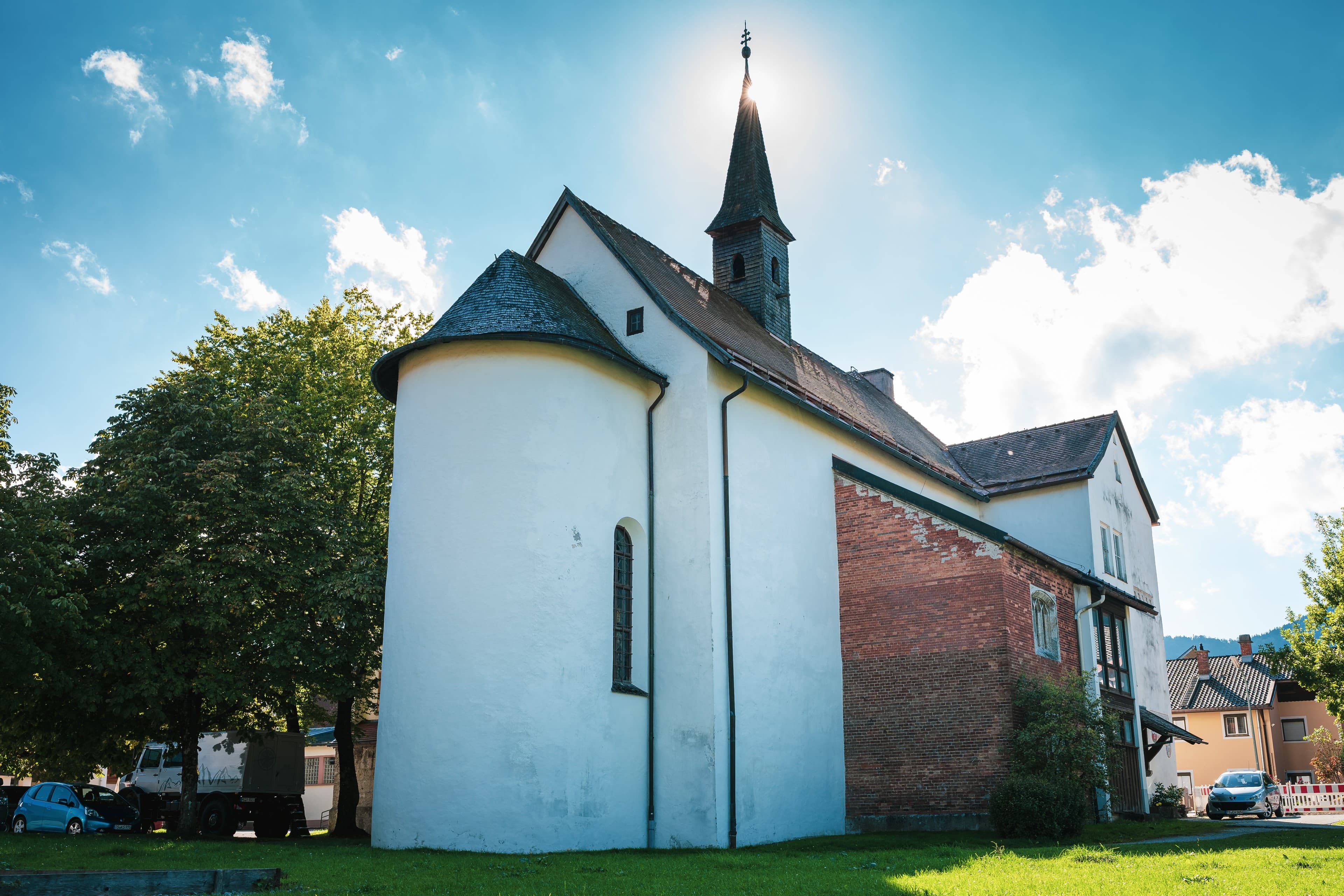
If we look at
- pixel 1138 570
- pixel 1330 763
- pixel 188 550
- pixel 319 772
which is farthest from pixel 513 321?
pixel 1330 763

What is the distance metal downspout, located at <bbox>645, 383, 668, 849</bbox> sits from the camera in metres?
17.6

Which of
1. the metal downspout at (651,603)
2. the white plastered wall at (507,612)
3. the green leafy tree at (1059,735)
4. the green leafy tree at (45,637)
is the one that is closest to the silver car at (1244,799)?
the green leafy tree at (1059,735)

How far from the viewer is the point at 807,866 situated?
1342cm

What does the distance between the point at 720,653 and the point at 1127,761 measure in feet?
48.3

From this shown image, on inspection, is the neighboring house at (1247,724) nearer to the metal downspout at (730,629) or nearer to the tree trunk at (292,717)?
the metal downspout at (730,629)

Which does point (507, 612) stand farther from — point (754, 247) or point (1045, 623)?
point (754, 247)

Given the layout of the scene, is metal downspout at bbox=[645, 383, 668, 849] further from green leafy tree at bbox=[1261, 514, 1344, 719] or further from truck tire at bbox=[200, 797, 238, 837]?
green leafy tree at bbox=[1261, 514, 1344, 719]

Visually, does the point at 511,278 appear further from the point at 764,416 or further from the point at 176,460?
the point at 176,460

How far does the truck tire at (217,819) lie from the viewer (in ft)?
82.7

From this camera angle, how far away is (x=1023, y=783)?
1742 centimetres

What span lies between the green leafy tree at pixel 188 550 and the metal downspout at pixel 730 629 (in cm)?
954

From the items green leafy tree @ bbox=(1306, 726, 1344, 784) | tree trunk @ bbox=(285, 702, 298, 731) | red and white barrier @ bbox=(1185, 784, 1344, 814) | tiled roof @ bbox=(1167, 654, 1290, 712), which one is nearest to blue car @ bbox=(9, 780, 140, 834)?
tree trunk @ bbox=(285, 702, 298, 731)

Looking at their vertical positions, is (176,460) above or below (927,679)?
above

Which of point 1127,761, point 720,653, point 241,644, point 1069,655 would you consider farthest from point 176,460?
point 1127,761
